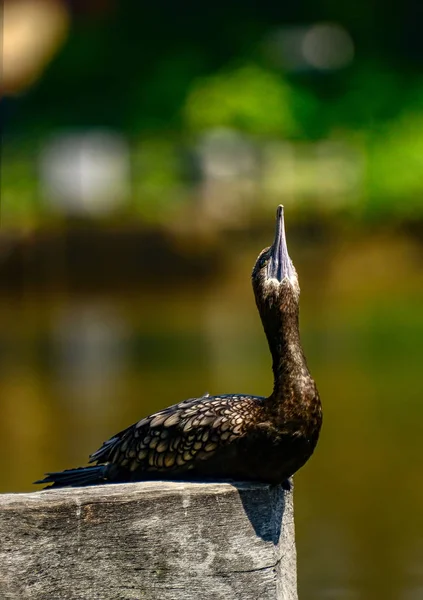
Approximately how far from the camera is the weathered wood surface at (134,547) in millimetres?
3209

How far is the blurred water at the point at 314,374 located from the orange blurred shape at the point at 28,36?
1095 centimetres

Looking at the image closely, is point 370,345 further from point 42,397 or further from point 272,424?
point 272,424

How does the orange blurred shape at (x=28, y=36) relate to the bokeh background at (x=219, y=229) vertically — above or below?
above

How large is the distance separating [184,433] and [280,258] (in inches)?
21.2

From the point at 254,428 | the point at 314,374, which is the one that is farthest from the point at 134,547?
the point at 314,374

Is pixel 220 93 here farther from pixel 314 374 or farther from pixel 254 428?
pixel 254 428

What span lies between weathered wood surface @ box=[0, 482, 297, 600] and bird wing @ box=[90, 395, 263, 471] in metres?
0.26

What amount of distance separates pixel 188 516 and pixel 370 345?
396 inches

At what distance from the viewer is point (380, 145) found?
23.5 m

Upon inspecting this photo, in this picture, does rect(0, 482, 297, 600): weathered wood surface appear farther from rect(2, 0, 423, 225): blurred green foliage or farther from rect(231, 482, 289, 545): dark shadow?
rect(2, 0, 423, 225): blurred green foliage

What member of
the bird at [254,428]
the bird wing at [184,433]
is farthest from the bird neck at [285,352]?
the bird wing at [184,433]

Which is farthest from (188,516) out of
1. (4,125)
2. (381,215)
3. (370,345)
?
(4,125)

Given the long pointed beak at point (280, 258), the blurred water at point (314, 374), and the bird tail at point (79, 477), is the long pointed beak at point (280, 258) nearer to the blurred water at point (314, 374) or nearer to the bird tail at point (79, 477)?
the bird tail at point (79, 477)

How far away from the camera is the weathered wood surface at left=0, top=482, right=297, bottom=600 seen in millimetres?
3209
